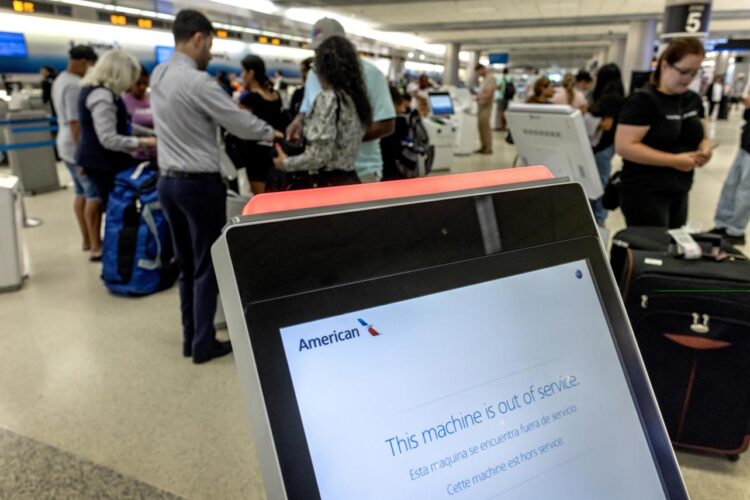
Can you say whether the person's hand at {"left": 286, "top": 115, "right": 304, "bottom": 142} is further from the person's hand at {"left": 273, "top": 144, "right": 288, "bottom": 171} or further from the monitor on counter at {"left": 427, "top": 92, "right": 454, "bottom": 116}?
the monitor on counter at {"left": 427, "top": 92, "right": 454, "bottom": 116}

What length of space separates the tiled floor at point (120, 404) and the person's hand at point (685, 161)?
115 centimetres

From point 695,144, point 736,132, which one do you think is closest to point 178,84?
point 695,144

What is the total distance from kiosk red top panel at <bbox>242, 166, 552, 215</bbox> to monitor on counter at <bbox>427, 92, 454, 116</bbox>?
25.1ft

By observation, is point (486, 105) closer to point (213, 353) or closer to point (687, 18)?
point (687, 18)

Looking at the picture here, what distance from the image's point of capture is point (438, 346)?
54 cm

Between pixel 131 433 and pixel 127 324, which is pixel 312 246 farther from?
pixel 127 324

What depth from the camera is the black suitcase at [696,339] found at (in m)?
1.64

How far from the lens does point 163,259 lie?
3387 millimetres

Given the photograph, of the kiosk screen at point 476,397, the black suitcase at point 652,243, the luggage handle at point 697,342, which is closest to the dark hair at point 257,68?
the black suitcase at point 652,243

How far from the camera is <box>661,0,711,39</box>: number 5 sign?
607 centimetres

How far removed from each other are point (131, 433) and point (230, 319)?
1841 mm

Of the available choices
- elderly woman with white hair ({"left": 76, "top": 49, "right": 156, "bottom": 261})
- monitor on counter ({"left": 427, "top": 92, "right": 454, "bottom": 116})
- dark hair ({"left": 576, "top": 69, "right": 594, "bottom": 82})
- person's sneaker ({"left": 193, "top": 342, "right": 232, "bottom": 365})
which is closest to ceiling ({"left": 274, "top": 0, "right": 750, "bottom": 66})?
monitor on counter ({"left": 427, "top": 92, "right": 454, "bottom": 116})

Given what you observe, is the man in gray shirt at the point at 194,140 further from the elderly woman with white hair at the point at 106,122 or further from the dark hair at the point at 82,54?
the dark hair at the point at 82,54

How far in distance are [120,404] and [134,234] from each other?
53.8 inches
